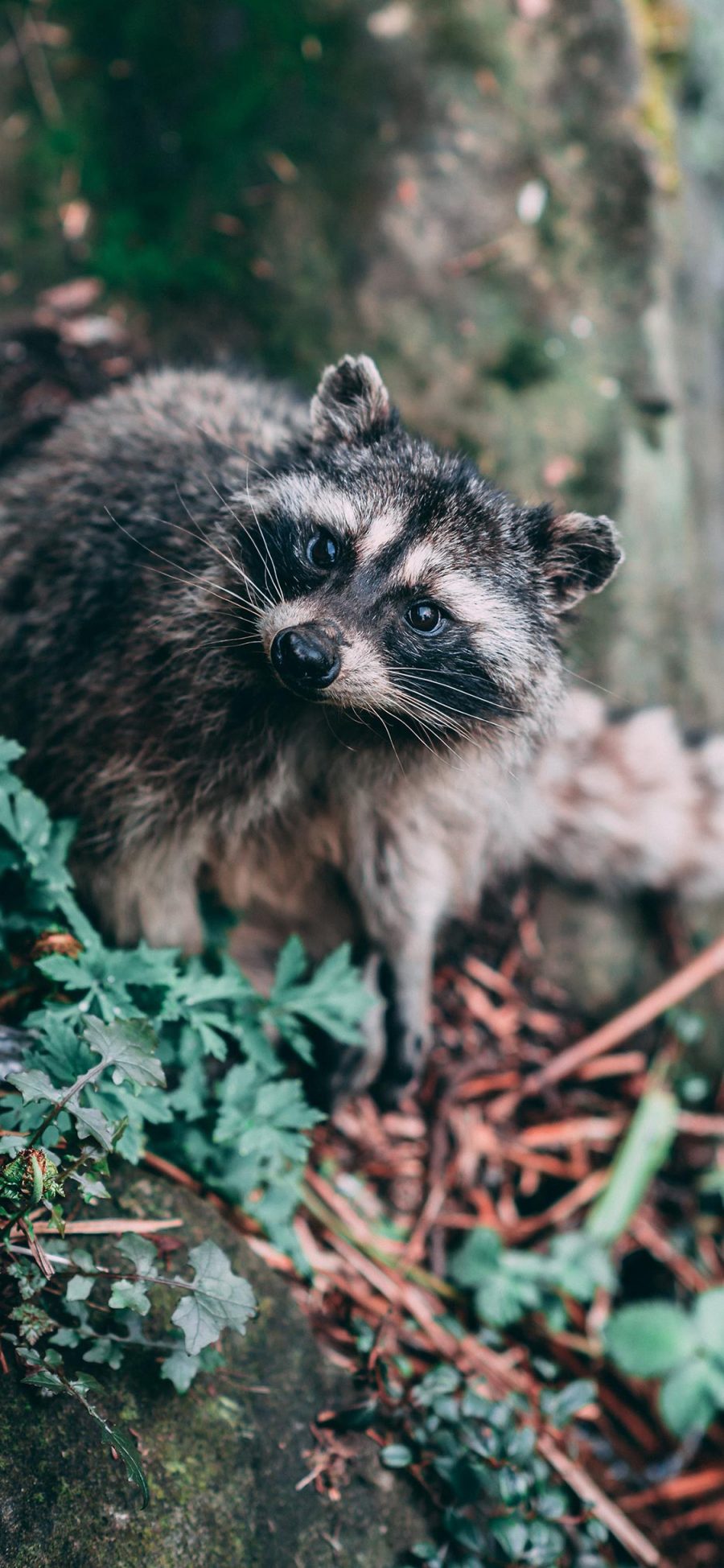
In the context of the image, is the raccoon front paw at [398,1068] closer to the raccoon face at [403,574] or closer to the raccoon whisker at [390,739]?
the raccoon whisker at [390,739]

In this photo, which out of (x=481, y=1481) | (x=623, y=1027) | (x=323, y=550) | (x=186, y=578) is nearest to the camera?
(x=481, y=1481)

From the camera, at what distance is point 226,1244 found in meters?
2.28

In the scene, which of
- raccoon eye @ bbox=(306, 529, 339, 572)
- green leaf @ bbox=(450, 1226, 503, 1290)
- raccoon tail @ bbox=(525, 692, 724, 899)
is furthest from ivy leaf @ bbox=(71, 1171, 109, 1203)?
raccoon tail @ bbox=(525, 692, 724, 899)

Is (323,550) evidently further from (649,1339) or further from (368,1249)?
(649,1339)

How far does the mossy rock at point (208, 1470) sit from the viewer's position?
1.76 meters

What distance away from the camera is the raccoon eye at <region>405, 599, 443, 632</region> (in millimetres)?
2305

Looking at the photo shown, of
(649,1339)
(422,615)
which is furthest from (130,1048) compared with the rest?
(649,1339)

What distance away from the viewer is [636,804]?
3508mm

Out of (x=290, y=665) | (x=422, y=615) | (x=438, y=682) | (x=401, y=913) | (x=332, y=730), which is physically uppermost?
(x=422, y=615)

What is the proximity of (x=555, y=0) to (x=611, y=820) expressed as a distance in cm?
297

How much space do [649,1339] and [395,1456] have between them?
96cm

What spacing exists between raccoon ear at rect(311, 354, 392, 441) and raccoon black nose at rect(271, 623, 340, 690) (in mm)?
567

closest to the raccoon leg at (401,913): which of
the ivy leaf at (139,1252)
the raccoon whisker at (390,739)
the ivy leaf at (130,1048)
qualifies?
the raccoon whisker at (390,739)

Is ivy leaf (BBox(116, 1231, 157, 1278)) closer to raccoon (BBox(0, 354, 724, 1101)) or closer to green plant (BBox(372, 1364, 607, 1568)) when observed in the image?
green plant (BBox(372, 1364, 607, 1568))
